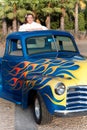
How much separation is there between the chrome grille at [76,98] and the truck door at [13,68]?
152 centimetres

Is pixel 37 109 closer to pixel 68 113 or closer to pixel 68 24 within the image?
pixel 68 113

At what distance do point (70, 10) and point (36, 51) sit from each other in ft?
109

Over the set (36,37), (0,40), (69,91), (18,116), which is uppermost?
(36,37)

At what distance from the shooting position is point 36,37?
8992 millimetres

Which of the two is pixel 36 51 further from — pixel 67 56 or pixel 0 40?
pixel 0 40

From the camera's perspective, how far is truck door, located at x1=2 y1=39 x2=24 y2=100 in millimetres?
8612

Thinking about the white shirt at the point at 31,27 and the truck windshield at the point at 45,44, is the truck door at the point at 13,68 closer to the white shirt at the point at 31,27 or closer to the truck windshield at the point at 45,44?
the truck windshield at the point at 45,44

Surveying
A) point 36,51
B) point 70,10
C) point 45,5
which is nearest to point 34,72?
point 36,51

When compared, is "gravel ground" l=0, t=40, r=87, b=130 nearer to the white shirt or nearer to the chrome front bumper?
the chrome front bumper

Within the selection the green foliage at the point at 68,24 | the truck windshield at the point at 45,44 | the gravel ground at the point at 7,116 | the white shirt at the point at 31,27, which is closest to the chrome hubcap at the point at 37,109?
the gravel ground at the point at 7,116

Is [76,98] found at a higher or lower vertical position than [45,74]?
lower

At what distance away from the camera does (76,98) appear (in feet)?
23.8

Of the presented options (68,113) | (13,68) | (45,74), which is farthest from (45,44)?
(68,113)

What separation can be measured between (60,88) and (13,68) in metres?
1.87
